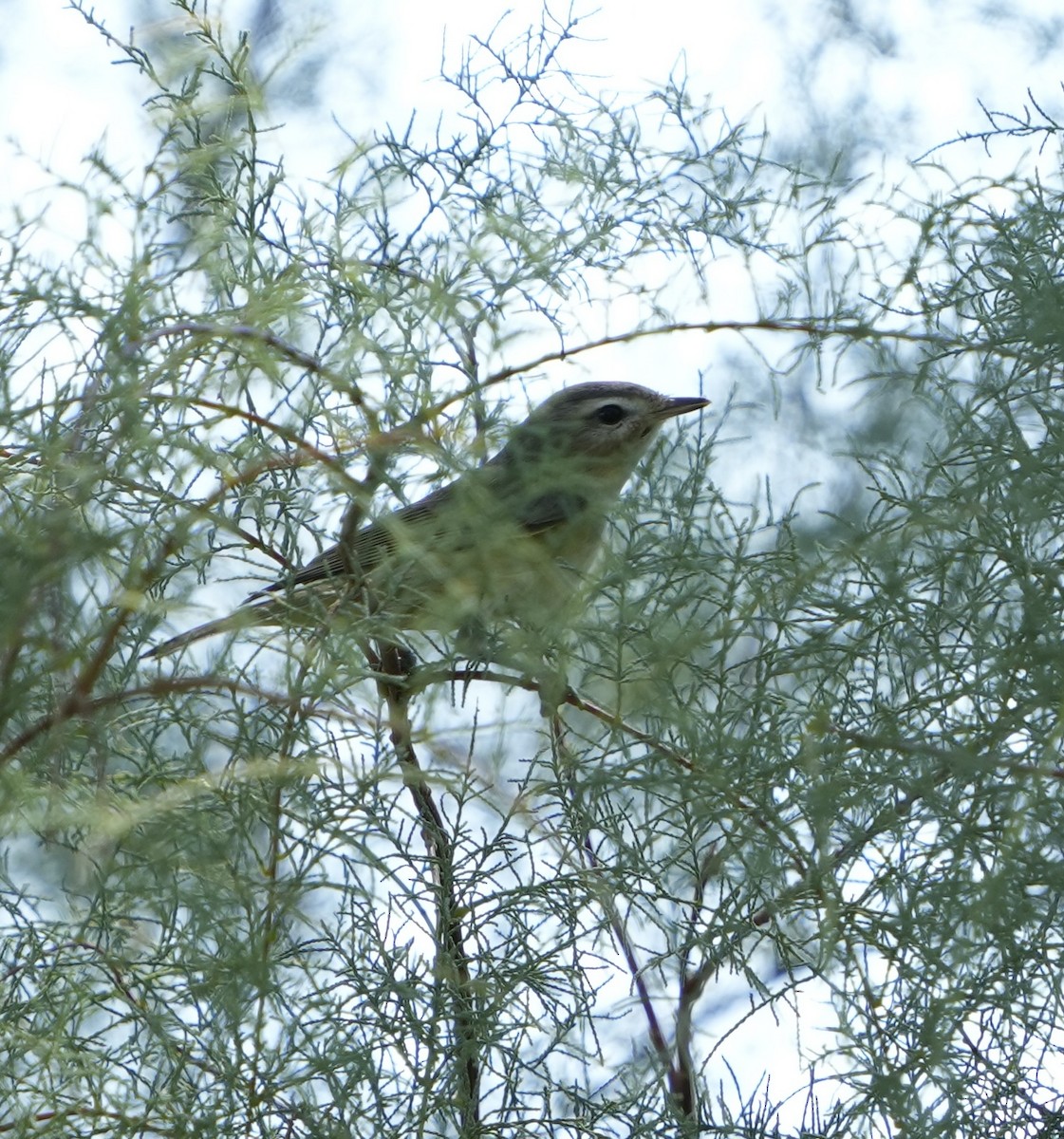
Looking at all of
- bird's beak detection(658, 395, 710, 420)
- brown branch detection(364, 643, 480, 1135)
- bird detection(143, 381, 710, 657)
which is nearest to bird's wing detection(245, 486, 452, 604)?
bird detection(143, 381, 710, 657)

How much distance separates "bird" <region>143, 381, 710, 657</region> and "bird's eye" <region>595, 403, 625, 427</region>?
1687 mm

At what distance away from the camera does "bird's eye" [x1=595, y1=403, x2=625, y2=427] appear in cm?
→ 381

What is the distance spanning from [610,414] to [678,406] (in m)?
0.28

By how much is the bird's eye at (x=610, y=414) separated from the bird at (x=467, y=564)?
1687 millimetres

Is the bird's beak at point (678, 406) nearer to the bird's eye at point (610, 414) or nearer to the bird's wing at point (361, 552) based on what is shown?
the bird's eye at point (610, 414)

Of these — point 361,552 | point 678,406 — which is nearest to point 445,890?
point 361,552

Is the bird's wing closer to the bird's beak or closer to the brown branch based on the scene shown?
the brown branch

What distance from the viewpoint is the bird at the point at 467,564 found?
5.57 ft

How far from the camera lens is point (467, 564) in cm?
175

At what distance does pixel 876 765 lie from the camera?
1.97 meters

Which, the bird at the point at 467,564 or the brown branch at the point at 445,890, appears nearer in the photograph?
the bird at the point at 467,564

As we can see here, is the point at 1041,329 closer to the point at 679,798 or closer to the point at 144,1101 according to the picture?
the point at 679,798

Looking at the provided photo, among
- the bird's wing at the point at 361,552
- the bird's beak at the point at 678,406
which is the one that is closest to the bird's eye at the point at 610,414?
the bird's beak at the point at 678,406

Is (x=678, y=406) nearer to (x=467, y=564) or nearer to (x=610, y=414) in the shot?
(x=610, y=414)
